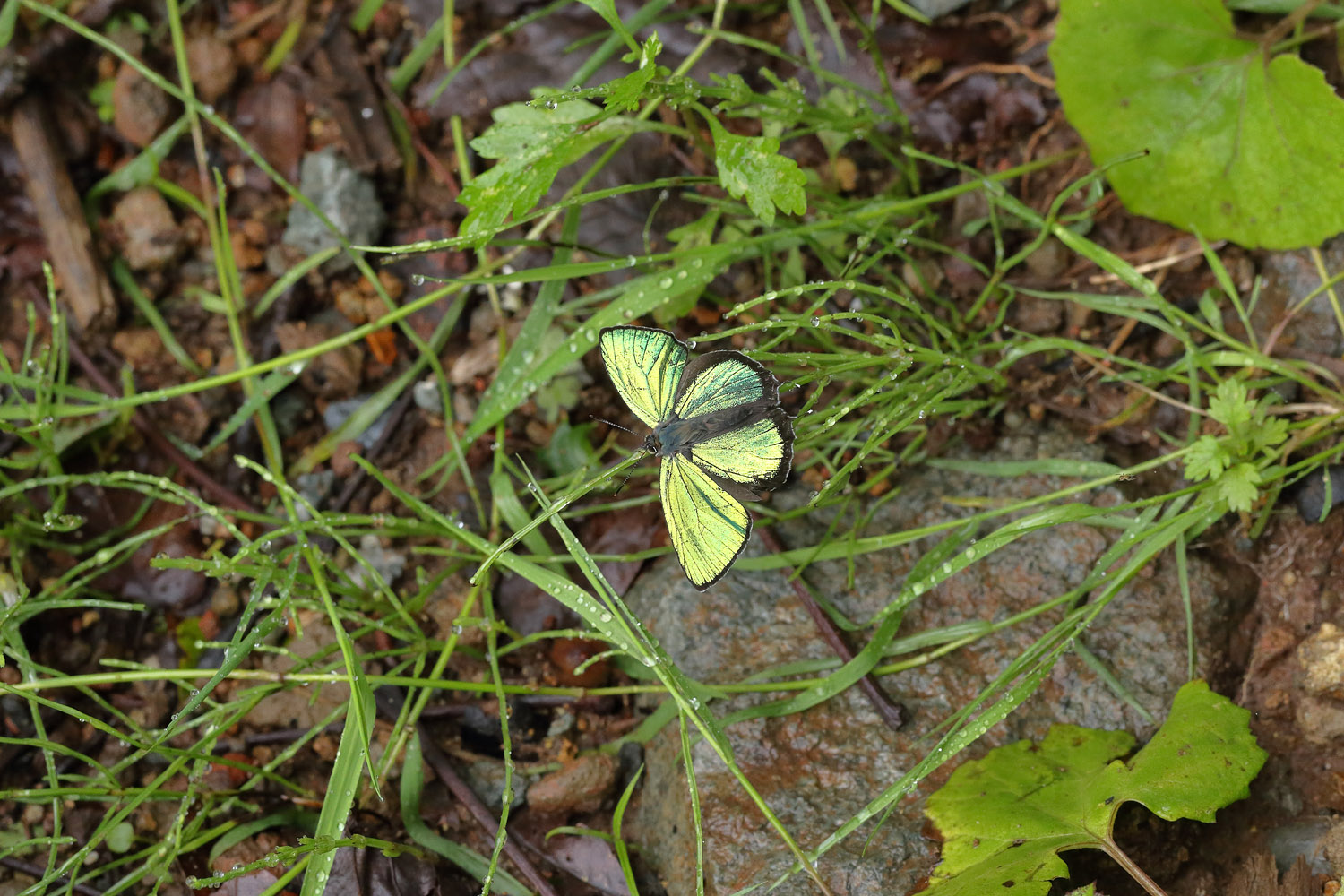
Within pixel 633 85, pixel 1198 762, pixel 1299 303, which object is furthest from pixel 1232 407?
pixel 633 85

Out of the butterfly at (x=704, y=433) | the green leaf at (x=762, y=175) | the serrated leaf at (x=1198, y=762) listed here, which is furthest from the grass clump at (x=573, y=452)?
the serrated leaf at (x=1198, y=762)

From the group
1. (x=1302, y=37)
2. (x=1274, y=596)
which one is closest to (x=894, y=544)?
(x=1274, y=596)

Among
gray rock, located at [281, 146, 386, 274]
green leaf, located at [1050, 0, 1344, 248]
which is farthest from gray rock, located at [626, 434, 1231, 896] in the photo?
gray rock, located at [281, 146, 386, 274]

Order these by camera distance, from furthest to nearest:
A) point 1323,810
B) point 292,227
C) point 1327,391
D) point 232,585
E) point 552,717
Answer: point 292,227, point 232,585, point 552,717, point 1327,391, point 1323,810

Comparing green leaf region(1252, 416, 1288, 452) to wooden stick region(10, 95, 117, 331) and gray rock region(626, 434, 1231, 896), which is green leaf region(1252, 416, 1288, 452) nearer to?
gray rock region(626, 434, 1231, 896)

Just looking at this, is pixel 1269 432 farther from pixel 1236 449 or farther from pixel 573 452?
pixel 573 452

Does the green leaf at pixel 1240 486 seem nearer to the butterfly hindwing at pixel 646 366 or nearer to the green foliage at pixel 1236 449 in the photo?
the green foliage at pixel 1236 449

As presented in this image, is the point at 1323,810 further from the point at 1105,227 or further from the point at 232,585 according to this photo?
the point at 232,585

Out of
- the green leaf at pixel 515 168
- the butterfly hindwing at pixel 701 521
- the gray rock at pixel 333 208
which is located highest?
the green leaf at pixel 515 168
